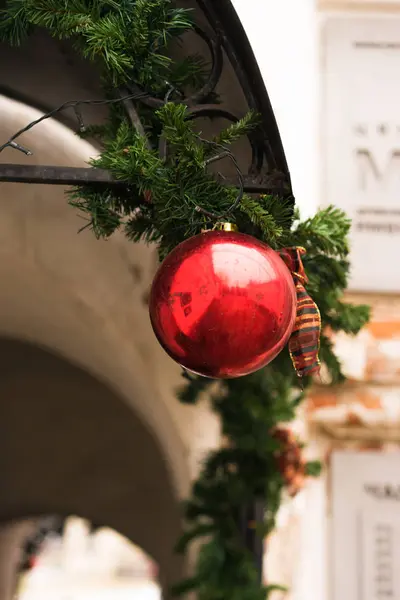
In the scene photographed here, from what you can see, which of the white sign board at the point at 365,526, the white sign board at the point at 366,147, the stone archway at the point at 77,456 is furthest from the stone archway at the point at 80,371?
the white sign board at the point at 366,147

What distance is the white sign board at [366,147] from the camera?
2.02 metres

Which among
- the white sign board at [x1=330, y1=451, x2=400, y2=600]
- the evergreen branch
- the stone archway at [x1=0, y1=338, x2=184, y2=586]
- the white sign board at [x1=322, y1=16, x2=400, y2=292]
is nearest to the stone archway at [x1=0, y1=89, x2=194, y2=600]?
the stone archway at [x1=0, y1=338, x2=184, y2=586]

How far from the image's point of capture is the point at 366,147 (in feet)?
6.70

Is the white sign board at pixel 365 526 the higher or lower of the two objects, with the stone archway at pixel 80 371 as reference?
lower

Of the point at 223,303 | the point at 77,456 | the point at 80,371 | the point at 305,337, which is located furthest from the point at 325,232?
the point at 77,456

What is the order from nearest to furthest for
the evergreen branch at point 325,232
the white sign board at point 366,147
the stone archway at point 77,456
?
the evergreen branch at point 325,232, the white sign board at point 366,147, the stone archway at point 77,456

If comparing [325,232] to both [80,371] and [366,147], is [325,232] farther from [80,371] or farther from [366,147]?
[80,371]

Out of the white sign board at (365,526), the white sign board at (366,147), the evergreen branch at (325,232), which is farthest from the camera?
the white sign board at (366,147)

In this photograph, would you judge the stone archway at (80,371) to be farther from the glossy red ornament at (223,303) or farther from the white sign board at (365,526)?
the glossy red ornament at (223,303)

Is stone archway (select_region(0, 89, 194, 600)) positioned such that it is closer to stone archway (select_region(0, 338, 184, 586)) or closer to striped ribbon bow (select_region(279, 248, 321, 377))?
stone archway (select_region(0, 338, 184, 586))

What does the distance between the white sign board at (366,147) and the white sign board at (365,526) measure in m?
0.45

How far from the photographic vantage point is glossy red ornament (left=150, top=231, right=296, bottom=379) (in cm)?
87

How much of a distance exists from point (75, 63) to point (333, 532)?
1.28 meters

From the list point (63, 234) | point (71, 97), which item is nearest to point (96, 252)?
point (63, 234)
